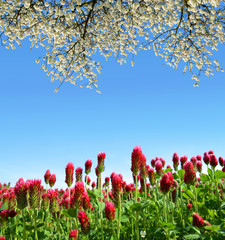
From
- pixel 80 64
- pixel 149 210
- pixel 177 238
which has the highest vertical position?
pixel 80 64

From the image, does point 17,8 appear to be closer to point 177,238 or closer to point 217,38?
point 217,38

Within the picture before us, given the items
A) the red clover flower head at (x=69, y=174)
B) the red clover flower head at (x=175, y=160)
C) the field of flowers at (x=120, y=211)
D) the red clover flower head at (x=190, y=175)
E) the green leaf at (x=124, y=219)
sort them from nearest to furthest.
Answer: the field of flowers at (x=120, y=211) < the red clover flower head at (x=190, y=175) < the red clover flower head at (x=69, y=174) < the green leaf at (x=124, y=219) < the red clover flower head at (x=175, y=160)

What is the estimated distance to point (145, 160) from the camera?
3789 millimetres

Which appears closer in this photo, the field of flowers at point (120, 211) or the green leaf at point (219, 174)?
the field of flowers at point (120, 211)

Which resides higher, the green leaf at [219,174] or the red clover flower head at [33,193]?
the green leaf at [219,174]

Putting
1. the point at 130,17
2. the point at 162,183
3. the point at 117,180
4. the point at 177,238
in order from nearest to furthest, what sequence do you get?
the point at 117,180 → the point at 162,183 → the point at 177,238 → the point at 130,17

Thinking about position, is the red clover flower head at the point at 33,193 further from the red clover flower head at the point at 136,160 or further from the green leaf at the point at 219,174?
the green leaf at the point at 219,174

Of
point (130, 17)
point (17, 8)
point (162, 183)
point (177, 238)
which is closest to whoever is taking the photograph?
point (162, 183)

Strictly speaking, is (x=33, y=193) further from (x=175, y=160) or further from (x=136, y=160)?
(x=175, y=160)

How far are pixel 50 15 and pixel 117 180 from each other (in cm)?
905

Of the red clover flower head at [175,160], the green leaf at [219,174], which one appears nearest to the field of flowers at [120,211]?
the green leaf at [219,174]

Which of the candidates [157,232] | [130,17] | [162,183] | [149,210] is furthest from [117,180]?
[130,17]

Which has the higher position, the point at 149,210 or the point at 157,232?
the point at 149,210

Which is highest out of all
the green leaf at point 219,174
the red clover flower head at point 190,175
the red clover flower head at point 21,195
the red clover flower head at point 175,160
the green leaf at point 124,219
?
the red clover flower head at point 175,160
